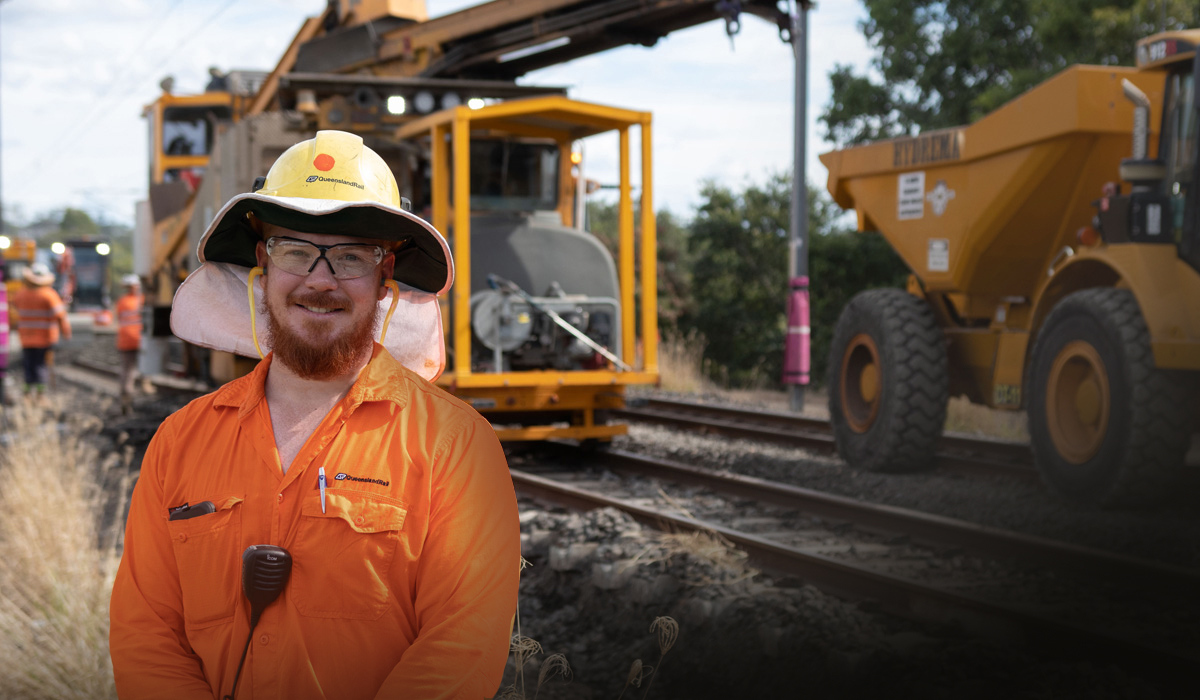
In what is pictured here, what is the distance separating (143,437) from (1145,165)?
30.0ft

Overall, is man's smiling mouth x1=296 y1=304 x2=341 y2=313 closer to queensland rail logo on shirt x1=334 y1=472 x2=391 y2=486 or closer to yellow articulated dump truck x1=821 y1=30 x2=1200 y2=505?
queensland rail logo on shirt x1=334 y1=472 x2=391 y2=486

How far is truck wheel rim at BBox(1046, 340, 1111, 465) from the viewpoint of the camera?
251 inches

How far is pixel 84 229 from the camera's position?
353 ft

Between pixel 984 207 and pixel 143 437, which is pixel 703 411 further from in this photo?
pixel 143 437

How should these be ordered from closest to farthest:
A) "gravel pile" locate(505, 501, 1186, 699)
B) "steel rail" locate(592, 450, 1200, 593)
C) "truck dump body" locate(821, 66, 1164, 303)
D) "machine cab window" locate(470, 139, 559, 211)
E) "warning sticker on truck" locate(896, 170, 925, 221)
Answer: "gravel pile" locate(505, 501, 1186, 699) < "steel rail" locate(592, 450, 1200, 593) < "truck dump body" locate(821, 66, 1164, 303) < "warning sticker on truck" locate(896, 170, 925, 221) < "machine cab window" locate(470, 139, 559, 211)

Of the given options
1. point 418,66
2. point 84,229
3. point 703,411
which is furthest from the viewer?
point 84,229

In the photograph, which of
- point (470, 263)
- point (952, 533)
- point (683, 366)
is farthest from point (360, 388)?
point (683, 366)

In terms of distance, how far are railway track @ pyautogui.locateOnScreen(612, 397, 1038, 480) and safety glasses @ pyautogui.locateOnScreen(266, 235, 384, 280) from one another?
21.3 feet

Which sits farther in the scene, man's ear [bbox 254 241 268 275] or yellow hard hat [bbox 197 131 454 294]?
man's ear [bbox 254 241 268 275]

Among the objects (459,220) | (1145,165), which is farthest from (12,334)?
(1145,165)

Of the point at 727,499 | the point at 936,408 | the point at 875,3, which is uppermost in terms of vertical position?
the point at 875,3

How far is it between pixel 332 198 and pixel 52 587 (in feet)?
11.8

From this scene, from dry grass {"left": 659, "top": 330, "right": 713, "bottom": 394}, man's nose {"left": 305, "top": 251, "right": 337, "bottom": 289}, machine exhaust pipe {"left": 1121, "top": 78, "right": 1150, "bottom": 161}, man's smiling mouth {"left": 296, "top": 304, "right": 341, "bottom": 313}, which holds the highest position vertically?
machine exhaust pipe {"left": 1121, "top": 78, "right": 1150, "bottom": 161}

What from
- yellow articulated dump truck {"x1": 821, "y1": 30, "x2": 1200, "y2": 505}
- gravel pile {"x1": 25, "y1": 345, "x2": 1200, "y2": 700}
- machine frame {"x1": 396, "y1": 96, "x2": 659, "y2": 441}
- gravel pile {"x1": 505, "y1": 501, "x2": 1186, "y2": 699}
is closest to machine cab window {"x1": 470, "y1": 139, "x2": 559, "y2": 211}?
machine frame {"x1": 396, "y1": 96, "x2": 659, "y2": 441}
